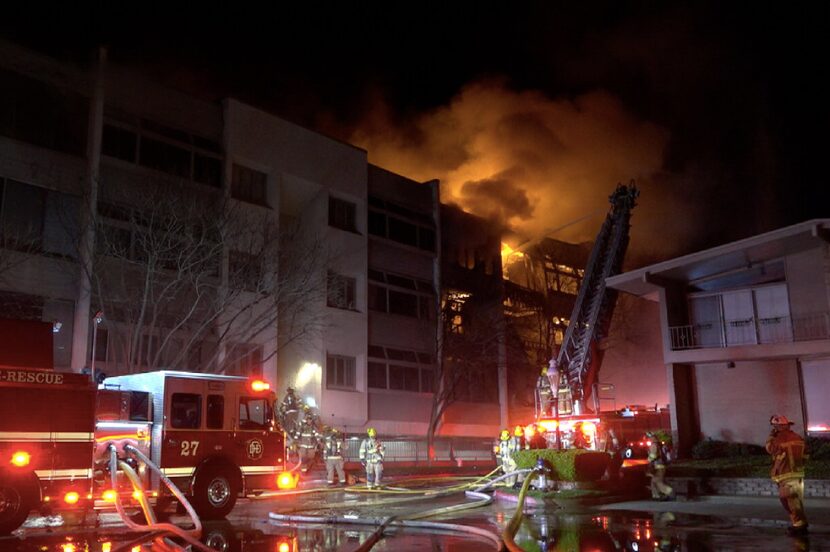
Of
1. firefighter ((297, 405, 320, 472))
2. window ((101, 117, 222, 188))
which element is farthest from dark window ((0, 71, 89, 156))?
firefighter ((297, 405, 320, 472))

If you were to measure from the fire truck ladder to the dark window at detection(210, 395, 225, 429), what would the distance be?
9940mm

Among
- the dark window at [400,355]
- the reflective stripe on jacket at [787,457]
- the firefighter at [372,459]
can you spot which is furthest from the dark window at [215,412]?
the dark window at [400,355]

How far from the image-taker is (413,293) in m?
33.7

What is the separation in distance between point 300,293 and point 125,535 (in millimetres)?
14129

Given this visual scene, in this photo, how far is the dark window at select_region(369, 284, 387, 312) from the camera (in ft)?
105

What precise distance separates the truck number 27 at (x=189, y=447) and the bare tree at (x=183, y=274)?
23.2 feet

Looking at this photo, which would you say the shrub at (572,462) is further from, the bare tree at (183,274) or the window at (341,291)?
the window at (341,291)

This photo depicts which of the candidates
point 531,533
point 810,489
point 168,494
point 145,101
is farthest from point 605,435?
point 145,101

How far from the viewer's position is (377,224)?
32719mm

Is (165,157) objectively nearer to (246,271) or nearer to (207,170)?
(207,170)

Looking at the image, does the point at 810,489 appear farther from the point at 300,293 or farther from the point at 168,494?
Answer: the point at 300,293

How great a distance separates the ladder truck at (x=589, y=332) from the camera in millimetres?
19391

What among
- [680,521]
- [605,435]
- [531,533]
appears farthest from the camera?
[605,435]

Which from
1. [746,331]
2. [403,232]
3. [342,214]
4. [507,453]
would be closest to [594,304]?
[746,331]
